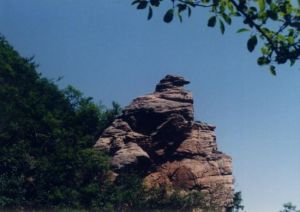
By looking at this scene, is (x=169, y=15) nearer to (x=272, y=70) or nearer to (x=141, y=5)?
(x=141, y=5)

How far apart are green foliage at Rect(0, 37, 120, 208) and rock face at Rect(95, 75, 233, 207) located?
2772 millimetres

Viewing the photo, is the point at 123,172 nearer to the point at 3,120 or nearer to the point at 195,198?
the point at 195,198

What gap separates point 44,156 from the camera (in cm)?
3231

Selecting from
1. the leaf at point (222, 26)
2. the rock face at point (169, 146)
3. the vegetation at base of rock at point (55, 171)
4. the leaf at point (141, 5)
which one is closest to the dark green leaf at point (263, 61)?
the leaf at point (222, 26)

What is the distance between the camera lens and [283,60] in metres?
3.66

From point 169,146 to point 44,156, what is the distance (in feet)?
39.6

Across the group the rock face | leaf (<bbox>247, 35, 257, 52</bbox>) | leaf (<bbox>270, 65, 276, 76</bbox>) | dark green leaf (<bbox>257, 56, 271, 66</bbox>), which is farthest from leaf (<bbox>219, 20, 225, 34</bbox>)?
the rock face

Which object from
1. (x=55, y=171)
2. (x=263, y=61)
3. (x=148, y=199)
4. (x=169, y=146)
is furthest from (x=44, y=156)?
(x=263, y=61)

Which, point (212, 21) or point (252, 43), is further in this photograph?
point (212, 21)

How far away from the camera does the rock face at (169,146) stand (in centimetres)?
3541

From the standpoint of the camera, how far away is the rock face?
116 ft

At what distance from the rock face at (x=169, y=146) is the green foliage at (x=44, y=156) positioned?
2772 millimetres

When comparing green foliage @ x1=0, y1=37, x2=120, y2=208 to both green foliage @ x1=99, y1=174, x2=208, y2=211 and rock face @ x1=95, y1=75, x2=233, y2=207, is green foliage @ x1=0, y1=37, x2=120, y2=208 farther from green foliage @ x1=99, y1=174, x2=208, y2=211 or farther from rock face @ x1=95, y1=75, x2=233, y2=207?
rock face @ x1=95, y1=75, x2=233, y2=207

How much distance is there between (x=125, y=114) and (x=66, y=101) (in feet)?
32.5
